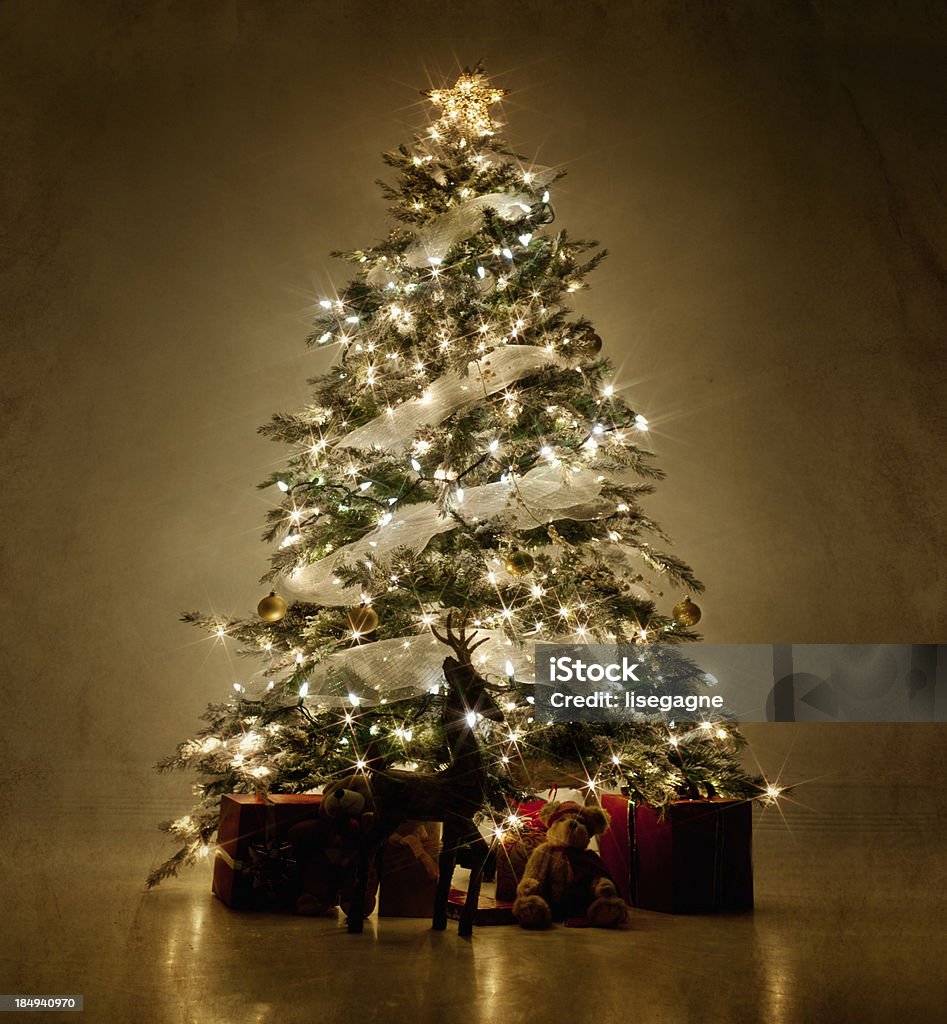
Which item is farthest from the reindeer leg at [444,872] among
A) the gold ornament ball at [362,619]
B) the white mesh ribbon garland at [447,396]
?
the white mesh ribbon garland at [447,396]

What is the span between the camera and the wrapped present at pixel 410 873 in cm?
196

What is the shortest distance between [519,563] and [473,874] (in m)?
0.66

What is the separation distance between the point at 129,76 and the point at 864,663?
12.7ft

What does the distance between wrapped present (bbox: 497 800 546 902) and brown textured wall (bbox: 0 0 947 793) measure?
1507mm

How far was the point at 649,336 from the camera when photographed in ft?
11.8

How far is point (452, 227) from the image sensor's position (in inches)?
92.2

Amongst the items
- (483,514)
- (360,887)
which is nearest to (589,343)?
(483,514)

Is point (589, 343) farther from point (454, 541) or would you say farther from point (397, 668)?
point (397, 668)

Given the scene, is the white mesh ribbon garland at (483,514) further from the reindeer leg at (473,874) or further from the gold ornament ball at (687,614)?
the reindeer leg at (473,874)

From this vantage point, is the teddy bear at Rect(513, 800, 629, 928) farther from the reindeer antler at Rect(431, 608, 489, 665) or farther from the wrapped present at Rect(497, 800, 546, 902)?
the reindeer antler at Rect(431, 608, 489, 665)

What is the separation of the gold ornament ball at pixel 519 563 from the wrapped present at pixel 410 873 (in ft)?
2.01

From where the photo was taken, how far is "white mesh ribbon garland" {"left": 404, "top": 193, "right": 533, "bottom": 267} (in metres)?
2.34

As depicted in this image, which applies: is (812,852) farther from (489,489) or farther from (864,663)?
(489,489)

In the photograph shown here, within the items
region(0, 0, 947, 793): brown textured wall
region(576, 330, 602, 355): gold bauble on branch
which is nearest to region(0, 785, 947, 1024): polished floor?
region(0, 0, 947, 793): brown textured wall
